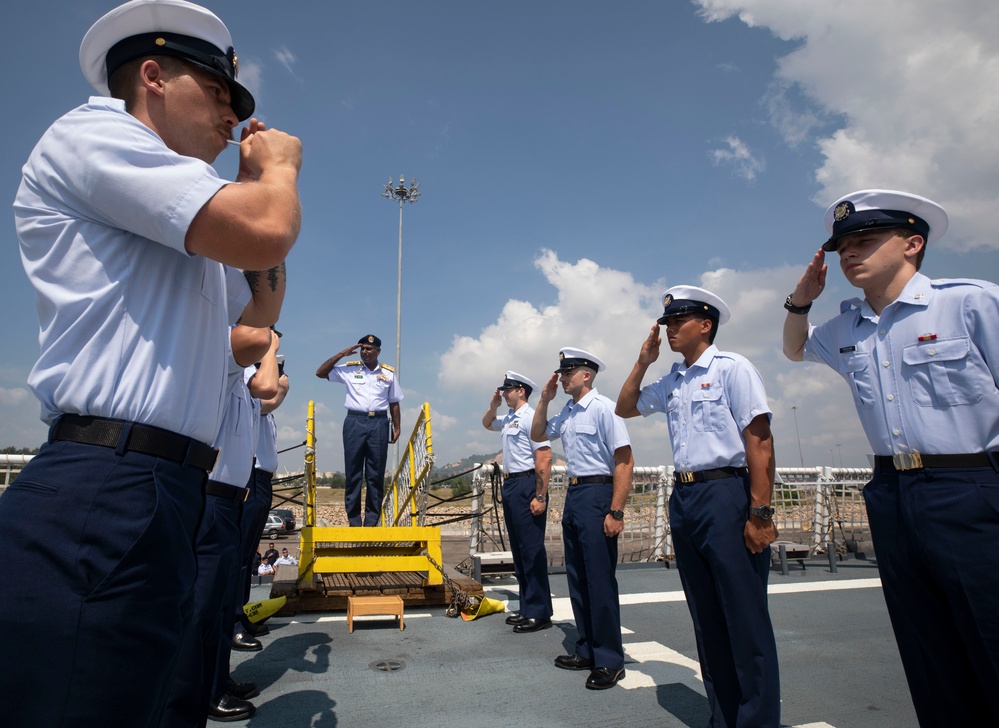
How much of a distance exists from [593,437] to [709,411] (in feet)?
4.96

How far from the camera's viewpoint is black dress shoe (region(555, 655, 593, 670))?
406cm

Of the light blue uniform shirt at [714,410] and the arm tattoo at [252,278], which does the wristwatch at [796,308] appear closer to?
the light blue uniform shirt at [714,410]

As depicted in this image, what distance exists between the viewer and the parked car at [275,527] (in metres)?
27.6

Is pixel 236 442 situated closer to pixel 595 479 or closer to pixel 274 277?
pixel 274 277

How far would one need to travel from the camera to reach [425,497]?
21.8 ft

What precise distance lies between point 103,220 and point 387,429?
603 centimetres

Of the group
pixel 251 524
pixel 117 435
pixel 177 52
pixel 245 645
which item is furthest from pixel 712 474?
pixel 245 645

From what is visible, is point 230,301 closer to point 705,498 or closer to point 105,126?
point 105,126

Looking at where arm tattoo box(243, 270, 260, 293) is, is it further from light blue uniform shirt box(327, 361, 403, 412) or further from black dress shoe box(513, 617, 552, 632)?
light blue uniform shirt box(327, 361, 403, 412)

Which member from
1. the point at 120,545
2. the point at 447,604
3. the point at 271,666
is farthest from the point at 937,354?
the point at 447,604

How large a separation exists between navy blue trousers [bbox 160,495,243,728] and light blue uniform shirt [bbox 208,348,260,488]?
14cm

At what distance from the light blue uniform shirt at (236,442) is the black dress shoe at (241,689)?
1.16 meters

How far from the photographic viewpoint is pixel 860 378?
7.80 ft

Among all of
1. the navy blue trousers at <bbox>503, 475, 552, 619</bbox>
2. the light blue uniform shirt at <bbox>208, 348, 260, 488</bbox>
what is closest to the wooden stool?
the navy blue trousers at <bbox>503, 475, 552, 619</bbox>
